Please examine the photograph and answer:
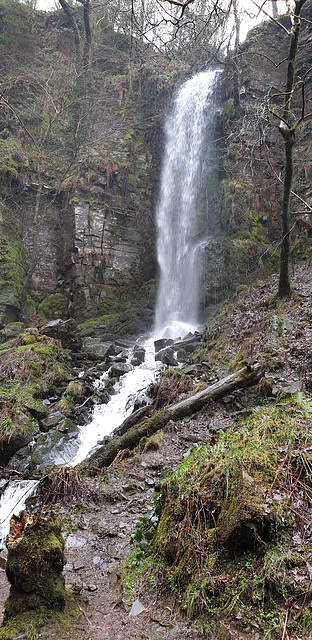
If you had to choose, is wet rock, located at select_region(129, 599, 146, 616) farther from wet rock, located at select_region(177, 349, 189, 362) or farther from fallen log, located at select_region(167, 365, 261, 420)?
wet rock, located at select_region(177, 349, 189, 362)

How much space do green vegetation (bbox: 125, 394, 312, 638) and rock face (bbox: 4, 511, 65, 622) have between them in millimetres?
625

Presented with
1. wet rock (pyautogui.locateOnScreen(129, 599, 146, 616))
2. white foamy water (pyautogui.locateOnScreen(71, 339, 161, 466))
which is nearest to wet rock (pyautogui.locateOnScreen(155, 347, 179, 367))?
white foamy water (pyautogui.locateOnScreen(71, 339, 161, 466))

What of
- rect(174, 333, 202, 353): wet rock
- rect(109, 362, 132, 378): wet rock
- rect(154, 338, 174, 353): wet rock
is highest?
rect(174, 333, 202, 353): wet rock

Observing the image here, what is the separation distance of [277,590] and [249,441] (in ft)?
3.70

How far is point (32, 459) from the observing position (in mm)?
5410

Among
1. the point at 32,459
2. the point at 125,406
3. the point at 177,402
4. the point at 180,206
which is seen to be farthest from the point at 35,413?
the point at 180,206

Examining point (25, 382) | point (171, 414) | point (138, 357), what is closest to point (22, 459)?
point (25, 382)

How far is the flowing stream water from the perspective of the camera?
14.0 m

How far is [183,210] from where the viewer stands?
1608cm

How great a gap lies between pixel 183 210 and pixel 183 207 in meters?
0.16

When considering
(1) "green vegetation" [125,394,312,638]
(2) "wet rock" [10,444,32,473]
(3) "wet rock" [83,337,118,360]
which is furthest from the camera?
(3) "wet rock" [83,337,118,360]

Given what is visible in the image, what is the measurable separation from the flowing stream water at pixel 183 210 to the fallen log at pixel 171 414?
17.6ft

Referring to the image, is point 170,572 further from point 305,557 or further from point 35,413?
point 35,413

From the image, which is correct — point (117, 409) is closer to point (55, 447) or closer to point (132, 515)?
point (55, 447)
